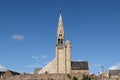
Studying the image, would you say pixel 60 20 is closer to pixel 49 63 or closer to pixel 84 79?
pixel 49 63

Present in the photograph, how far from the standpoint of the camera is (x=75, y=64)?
100000mm

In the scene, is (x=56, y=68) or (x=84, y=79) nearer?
(x=84, y=79)

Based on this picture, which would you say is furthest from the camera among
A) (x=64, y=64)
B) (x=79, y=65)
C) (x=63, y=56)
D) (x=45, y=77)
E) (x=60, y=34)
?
(x=60, y=34)

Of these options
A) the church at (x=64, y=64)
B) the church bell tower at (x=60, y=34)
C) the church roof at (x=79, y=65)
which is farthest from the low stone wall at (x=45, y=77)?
the church bell tower at (x=60, y=34)

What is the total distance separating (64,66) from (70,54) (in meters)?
4.69

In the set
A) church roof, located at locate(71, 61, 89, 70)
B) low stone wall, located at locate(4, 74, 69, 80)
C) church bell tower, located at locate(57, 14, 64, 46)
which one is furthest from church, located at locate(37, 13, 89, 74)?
low stone wall, located at locate(4, 74, 69, 80)

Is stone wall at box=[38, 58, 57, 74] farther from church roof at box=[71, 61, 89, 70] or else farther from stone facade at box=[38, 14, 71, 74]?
church roof at box=[71, 61, 89, 70]

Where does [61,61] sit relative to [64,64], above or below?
above

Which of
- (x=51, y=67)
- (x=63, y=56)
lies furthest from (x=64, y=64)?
(x=51, y=67)

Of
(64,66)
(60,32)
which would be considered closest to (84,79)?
(64,66)

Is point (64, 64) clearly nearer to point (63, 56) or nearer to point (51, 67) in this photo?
point (63, 56)

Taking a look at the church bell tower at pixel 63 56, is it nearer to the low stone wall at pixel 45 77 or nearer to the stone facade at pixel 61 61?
the stone facade at pixel 61 61

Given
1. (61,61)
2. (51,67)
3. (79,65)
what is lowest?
(51,67)

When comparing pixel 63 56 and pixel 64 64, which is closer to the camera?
pixel 64 64
